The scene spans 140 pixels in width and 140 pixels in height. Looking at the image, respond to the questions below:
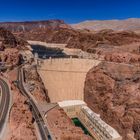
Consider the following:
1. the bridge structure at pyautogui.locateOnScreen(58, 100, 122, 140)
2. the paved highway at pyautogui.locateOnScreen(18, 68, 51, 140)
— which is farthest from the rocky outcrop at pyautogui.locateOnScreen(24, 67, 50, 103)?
the bridge structure at pyautogui.locateOnScreen(58, 100, 122, 140)

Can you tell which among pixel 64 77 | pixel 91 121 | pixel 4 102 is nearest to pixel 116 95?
pixel 91 121

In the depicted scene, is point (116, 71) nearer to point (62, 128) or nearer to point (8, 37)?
point (62, 128)

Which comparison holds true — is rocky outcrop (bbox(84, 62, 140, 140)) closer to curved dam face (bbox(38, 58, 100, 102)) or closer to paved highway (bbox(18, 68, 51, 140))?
curved dam face (bbox(38, 58, 100, 102))

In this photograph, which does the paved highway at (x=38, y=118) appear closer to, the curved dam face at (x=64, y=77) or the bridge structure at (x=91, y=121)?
the bridge structure at (x=91, y=121)

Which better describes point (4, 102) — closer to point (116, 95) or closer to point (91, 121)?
point (91, 121)

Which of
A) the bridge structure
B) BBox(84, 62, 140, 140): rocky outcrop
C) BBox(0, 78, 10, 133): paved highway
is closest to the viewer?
BBox(0, 78, 10, 133): paved highway

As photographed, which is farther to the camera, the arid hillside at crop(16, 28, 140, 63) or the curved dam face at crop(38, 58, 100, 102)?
the arid hillside at crop(16, 28, 140, 63)
